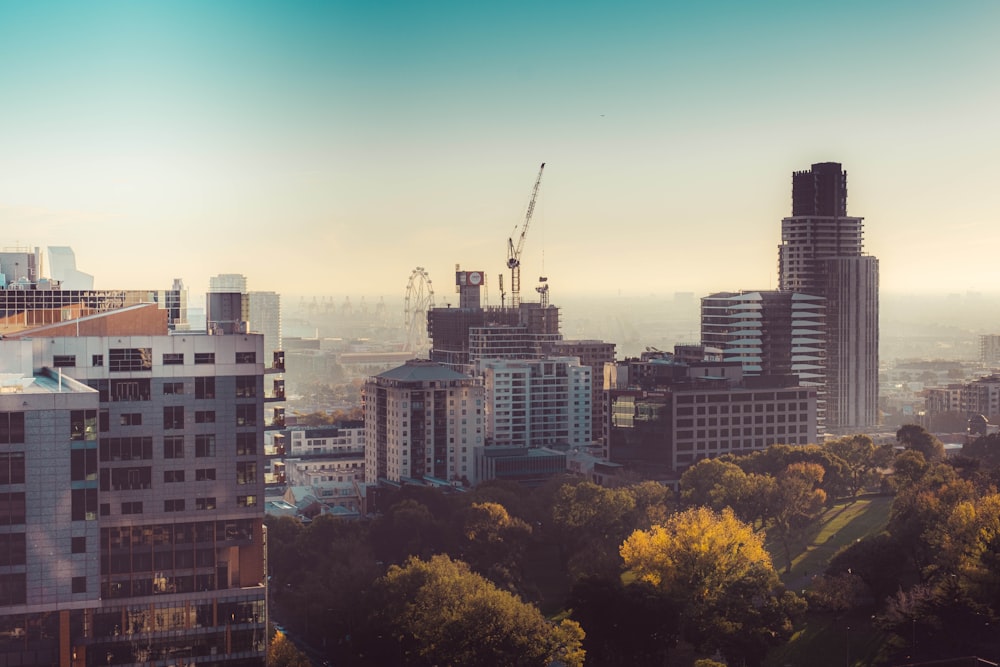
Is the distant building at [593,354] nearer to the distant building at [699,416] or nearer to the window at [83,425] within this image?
the distant building at [699,416]

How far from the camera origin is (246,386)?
103 feet

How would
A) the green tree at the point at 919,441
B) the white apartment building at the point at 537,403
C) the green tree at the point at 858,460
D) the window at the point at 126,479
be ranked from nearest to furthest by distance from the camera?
the window at the point at 126,479 < the green tree at the point at 858,460 < the green tree at the point at 919,441 < the white apartment building at the point at 537,403

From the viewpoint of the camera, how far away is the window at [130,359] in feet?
99.5

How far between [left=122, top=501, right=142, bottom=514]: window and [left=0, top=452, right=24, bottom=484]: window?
5.98 m

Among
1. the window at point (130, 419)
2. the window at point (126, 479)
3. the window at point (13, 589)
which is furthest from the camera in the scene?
the window at point (130, 419)

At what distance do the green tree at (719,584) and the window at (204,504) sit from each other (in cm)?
1326

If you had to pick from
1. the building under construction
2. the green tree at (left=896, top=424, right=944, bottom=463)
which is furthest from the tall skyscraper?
the green tree at (left=896, top=424, right=944, bottom=463)

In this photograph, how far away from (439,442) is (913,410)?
6719 cm

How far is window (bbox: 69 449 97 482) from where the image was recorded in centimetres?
2427

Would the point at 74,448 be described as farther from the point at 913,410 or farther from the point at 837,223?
the point at 913,410

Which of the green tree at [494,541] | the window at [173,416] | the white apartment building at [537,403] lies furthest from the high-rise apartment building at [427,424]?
the window at [173,416]

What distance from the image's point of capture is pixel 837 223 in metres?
109

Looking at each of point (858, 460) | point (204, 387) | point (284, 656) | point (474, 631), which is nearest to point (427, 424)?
point (858, 460)

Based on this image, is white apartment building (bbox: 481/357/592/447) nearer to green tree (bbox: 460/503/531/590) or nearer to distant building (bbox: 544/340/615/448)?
distant building (bbox: 544/340/615/448)
